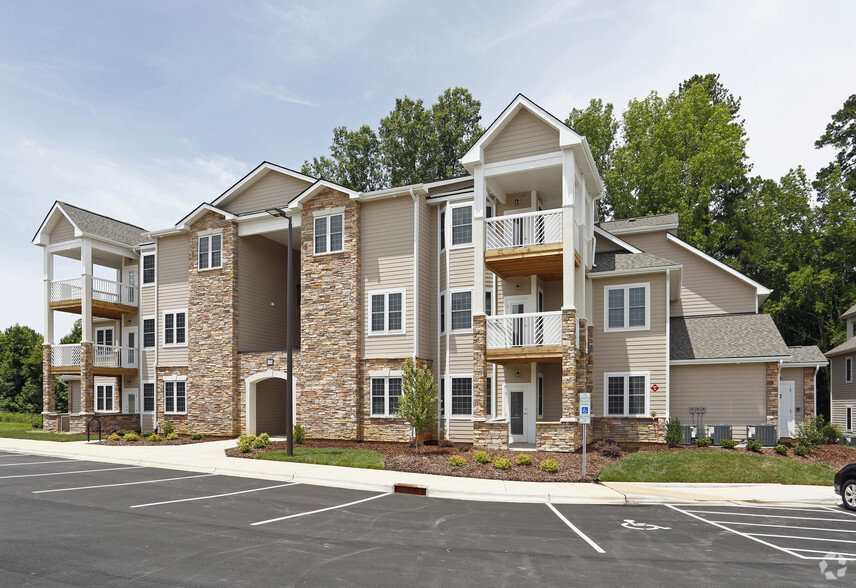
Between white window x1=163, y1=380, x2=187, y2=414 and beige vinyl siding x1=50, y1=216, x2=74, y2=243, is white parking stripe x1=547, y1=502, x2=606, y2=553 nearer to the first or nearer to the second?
white window x1=163, y1=380, x2=187, y2=414

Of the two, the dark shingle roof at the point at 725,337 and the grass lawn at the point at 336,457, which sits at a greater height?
the dark shingle roof at the point at 725,337

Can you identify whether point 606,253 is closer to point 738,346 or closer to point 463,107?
point 738,346

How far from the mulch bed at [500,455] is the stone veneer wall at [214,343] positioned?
471cm

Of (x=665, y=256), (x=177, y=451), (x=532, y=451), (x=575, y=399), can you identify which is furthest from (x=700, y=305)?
(x=177, y=451)

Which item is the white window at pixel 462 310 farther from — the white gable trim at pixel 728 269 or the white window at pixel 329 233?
the white gable trim at pixel 728 269

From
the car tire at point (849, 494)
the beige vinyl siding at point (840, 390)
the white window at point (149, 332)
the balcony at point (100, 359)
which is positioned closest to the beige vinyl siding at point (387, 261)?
the white window at point (149, 332)

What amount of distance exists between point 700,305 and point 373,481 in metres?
18.9

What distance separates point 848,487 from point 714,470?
3729 millimetres

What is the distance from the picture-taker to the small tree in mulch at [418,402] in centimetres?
1992

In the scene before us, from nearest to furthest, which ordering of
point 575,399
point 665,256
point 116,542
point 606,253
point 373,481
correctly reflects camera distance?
1. point 116,542
2. point 373,481
3. point 575,399
4. point 606,253
5. point 665,256

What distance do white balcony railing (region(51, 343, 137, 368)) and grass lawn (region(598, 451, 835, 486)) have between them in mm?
26489

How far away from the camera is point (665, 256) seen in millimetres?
27828

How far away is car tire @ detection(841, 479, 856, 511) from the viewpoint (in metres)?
13.1

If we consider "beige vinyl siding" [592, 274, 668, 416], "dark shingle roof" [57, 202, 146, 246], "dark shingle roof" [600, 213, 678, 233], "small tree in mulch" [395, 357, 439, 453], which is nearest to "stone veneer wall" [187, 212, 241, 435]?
"dark shingle roof" [57, 202, 146, 246]
